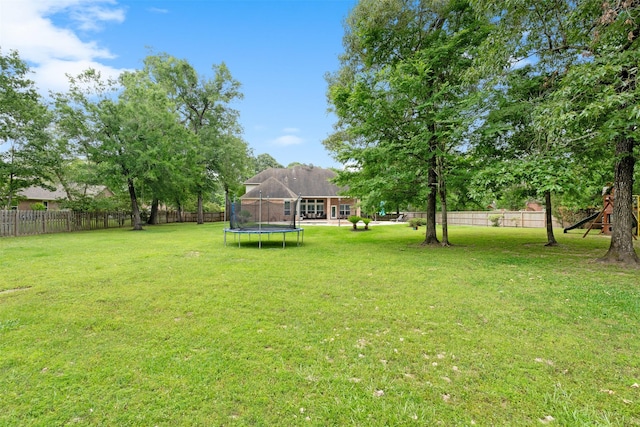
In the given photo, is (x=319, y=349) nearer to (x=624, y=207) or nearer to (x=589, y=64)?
(x=589, y=64)

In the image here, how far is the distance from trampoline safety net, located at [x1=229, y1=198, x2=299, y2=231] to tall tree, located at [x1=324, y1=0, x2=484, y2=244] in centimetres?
301

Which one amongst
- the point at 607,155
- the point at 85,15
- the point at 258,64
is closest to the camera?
the point at 607,155

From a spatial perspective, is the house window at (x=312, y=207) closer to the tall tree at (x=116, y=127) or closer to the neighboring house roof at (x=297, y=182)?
the neighboring house roof at (x=297, y=182)

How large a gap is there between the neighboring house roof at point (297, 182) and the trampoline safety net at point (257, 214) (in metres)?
16.4

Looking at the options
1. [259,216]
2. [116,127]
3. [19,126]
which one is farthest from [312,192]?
[19,126]

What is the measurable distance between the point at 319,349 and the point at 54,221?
20.0 meters

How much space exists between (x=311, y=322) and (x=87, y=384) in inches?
86.8

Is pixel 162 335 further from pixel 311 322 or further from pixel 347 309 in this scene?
pixel 347 309

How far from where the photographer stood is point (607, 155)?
8.37 metres

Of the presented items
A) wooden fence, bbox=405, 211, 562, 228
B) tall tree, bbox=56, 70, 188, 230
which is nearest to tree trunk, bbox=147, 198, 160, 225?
tall tree, bbox=56, 70, 188, 230

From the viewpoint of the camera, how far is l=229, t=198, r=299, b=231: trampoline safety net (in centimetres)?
1145

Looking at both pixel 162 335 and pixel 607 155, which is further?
pixel 607 155

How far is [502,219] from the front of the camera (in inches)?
881

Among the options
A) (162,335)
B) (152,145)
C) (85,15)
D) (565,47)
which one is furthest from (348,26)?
(162,335)
